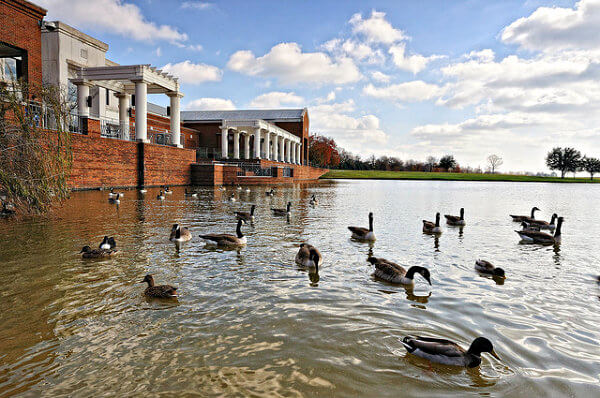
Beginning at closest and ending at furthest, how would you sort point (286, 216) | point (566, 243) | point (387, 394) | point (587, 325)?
1. point (387, 394)
2. point (587, 325)
3. point (566, 243)
4. point (286, 216)

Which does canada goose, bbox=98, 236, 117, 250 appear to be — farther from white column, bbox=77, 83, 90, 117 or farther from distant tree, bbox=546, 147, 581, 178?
distant tree, bbox=546, 147, 581, 178

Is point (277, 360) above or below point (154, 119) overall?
below

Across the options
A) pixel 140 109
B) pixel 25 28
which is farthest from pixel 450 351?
pixel 25 28

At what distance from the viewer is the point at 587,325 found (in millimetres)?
4938

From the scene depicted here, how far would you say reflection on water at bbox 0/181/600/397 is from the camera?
351 cm

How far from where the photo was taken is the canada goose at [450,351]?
3.85 meters

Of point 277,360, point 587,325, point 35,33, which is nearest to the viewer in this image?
point 277,360

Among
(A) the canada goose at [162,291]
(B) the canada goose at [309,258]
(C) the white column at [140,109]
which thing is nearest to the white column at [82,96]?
(C) the white column at [140,109]

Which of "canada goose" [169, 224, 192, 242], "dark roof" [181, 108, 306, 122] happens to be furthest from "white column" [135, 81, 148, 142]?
"dark roof" [181, 108, 306, 122]

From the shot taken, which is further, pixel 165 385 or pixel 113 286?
pixel 113 286

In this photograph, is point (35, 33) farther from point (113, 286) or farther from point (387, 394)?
point (387, 394)

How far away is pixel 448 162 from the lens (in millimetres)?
122312

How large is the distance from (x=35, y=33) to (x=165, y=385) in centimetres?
3038

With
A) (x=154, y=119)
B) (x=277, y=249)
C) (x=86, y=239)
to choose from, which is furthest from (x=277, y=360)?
(x=154, y=119)
